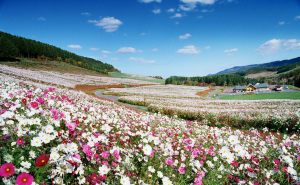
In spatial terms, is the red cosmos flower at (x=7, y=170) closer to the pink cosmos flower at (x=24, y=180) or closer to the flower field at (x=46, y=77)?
the pink cosmos flower at (x=24, y=180)

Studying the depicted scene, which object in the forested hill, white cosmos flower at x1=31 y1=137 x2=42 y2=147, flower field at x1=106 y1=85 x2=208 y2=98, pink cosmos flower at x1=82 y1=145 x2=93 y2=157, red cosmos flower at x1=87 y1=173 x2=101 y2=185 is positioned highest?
the forested hill

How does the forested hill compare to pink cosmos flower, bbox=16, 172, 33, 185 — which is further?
the forested hill

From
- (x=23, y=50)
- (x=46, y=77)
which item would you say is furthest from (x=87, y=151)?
(x=23, y=50)

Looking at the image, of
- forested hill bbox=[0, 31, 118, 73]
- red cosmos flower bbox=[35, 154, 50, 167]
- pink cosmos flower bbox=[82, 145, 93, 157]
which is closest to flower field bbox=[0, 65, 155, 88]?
forested hill bbox=[0, 31, 118, 73]

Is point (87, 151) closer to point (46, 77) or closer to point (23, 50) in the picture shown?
point (46, 77)

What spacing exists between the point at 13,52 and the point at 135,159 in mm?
114851

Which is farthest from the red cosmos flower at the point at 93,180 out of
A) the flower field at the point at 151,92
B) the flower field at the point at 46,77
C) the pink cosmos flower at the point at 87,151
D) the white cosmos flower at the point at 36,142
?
the flower field at the point at 151,92

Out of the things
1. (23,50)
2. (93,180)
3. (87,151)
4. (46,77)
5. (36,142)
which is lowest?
(93,180)

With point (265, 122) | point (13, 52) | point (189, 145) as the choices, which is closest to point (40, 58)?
point (13, 52)

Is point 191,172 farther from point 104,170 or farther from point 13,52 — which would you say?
point 13,52

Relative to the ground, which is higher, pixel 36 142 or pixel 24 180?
pixel 36 142

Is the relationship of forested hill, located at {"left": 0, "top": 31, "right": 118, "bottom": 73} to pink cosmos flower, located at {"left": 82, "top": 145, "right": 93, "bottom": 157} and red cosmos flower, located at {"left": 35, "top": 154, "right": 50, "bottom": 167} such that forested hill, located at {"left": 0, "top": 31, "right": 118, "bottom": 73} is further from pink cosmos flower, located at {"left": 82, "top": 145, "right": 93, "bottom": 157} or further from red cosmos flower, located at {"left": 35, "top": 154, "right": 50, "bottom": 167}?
red cosmos flower, located at {"left": 35, "top": 154, "right": 50, "bottom": 167}

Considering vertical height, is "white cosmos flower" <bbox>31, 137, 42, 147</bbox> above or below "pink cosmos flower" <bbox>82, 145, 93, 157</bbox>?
above

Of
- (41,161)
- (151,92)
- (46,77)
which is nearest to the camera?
(41,161)
